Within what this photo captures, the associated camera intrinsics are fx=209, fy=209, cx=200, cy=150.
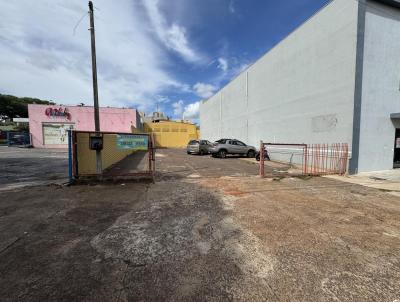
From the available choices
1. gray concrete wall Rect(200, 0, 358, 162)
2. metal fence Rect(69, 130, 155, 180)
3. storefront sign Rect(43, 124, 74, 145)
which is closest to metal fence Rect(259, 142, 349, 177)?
gray concrete wall Rect(200, 0, 358, 162)

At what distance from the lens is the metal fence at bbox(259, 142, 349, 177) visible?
9.93 m

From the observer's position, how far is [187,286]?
2406mm

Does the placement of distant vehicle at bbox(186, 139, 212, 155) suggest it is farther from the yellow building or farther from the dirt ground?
the yellow building

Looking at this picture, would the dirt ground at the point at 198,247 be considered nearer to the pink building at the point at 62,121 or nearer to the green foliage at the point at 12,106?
the pink building at the point at 62,121

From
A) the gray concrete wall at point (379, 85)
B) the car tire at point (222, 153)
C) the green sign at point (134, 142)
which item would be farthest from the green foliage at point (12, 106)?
the gray concrete wall at point (379, 85)

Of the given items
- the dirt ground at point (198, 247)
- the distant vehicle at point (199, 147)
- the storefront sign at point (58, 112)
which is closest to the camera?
the dirt ground at point (198, 247)

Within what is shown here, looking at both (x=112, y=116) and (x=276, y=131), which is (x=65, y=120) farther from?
(x=276, y=131)

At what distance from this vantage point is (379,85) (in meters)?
10.1

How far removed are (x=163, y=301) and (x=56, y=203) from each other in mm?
4638

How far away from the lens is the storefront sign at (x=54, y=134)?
27953 mm

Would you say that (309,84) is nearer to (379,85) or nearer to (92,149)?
(379,85)

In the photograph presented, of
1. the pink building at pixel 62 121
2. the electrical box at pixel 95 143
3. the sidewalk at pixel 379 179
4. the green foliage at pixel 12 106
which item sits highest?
the green foliage at pixel 12 106

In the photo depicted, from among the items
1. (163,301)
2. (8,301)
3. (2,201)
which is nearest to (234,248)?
(163,301)

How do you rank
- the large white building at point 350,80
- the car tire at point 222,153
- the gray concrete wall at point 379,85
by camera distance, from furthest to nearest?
the car tire at point 222,153 → the gray concrete wall at point 379,85 → the large white building at point 350,80
